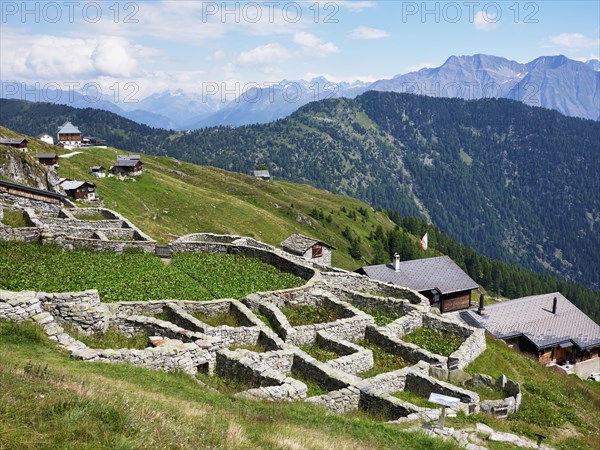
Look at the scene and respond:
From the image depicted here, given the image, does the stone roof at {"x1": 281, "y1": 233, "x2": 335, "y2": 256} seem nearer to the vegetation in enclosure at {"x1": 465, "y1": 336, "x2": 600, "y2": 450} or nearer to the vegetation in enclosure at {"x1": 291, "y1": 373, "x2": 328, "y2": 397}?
the vegetation in enclosure at {"x1": 465, "y1": 336, "x2": 600, "y2": 450}

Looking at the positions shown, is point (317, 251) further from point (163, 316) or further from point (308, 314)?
point (163, 316)

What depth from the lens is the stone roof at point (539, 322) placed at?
6962 cm

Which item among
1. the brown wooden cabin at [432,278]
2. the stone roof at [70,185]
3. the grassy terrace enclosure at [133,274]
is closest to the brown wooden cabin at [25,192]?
the grassy terrace enclosure at [133,274]

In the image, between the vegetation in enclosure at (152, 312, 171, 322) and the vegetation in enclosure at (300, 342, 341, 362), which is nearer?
the vegetation in enclosure at (300, 342, 341, 362)

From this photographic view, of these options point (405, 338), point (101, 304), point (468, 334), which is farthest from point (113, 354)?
point (468, 334)

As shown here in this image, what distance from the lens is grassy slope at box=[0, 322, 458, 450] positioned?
975 cm

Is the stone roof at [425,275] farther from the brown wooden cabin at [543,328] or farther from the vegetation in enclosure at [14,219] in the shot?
the vegetation in enclosure at [14,219]

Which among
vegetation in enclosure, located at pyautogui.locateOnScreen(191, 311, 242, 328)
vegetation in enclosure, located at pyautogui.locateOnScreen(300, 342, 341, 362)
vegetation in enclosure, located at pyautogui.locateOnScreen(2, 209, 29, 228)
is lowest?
vegetation in enclosure, located at pyautogui.locateOnScreen(300, 342, 341, 362)

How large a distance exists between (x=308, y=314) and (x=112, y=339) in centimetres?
1180

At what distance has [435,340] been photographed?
29.1 metres

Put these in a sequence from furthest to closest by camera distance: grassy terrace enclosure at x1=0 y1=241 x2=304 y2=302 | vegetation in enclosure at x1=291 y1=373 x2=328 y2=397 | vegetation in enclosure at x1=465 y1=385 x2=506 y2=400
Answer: grassy terrace enclosure at x1=0 y1=241 x2=304 y2=302, vegetation in enclosure at x1=465 y1=385 x2=506 y2=400, vegetation in enclosure at x1=291 y1=373 x2=328 y2=397

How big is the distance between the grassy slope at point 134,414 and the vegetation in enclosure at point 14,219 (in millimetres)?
22321

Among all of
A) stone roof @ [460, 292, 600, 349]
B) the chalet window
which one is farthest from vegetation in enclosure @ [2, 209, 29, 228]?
stone roof @ [460, 292, 600, 349]

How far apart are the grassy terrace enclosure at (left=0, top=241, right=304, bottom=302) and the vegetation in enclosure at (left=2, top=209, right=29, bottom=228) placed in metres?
6.62
